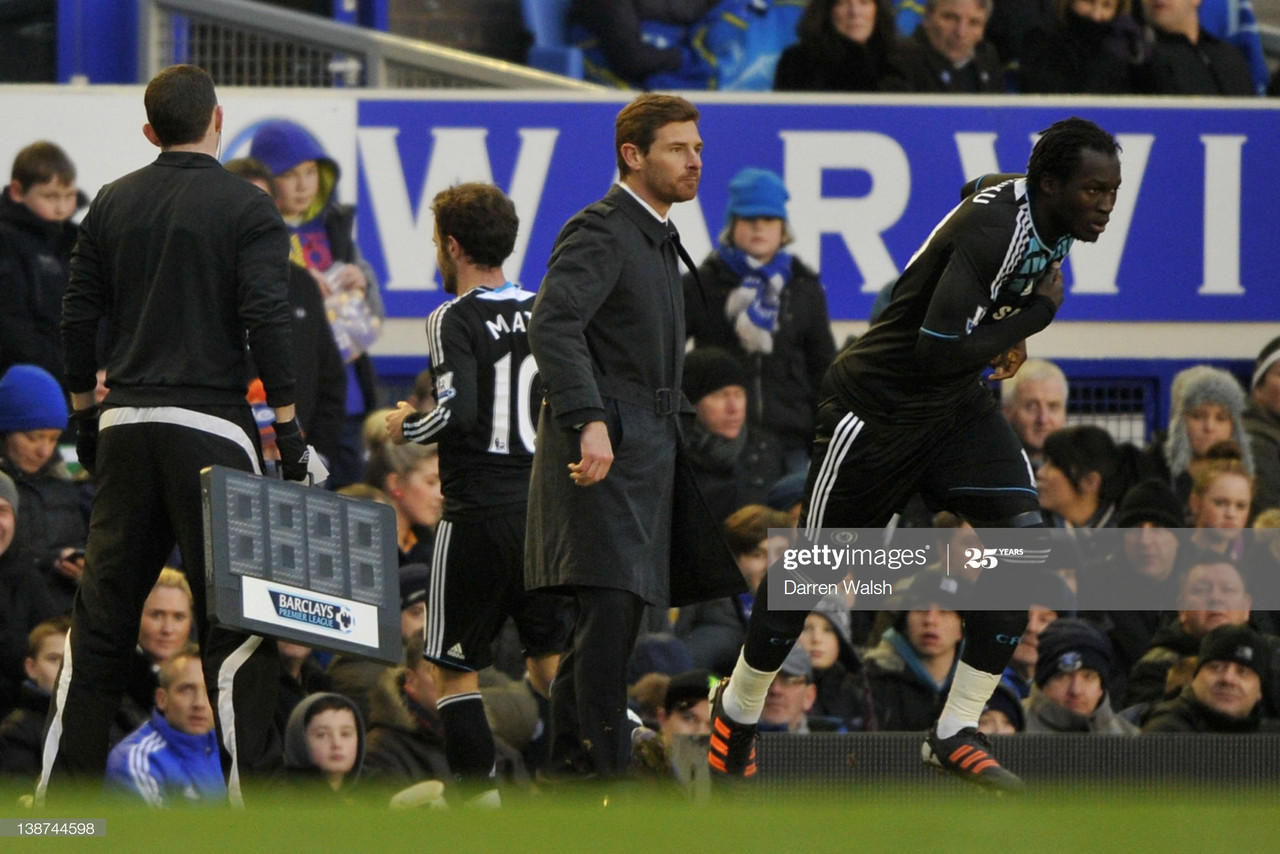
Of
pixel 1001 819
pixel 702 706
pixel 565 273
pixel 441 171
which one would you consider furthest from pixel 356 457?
pixel 1001 819

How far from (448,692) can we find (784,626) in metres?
1.12

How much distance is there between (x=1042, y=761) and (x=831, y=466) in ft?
4.13

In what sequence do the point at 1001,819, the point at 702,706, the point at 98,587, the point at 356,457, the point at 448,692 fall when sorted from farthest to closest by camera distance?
the point at 356,457, the point at 702,706, the point at 448,692, the point at 98,587, the point at 1001,819

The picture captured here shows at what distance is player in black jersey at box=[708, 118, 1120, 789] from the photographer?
6.63m

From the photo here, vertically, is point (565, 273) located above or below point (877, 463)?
above

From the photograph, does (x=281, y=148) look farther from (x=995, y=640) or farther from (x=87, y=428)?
(x=995, y=640)

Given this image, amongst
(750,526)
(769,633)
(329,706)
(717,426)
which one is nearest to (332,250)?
(717,426)

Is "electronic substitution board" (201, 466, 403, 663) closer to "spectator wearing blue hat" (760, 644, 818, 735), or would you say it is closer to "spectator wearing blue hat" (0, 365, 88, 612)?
"spectator wearing blue hat" (760, 644, 818, 735)

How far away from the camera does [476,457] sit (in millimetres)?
7438

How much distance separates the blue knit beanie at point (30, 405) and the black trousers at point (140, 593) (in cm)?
282

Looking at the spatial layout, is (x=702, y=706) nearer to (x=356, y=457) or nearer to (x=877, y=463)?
(x=877, y=463)

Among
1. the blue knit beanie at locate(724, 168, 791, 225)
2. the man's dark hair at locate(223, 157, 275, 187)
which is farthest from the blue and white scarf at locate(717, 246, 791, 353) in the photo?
the man's dark hair at locate(223, 157, 275, 187)

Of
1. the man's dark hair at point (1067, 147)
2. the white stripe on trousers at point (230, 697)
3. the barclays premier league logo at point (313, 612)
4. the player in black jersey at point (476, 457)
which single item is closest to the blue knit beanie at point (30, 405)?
the player in black jersey at point (476, 457)

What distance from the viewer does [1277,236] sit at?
12.3 meters
